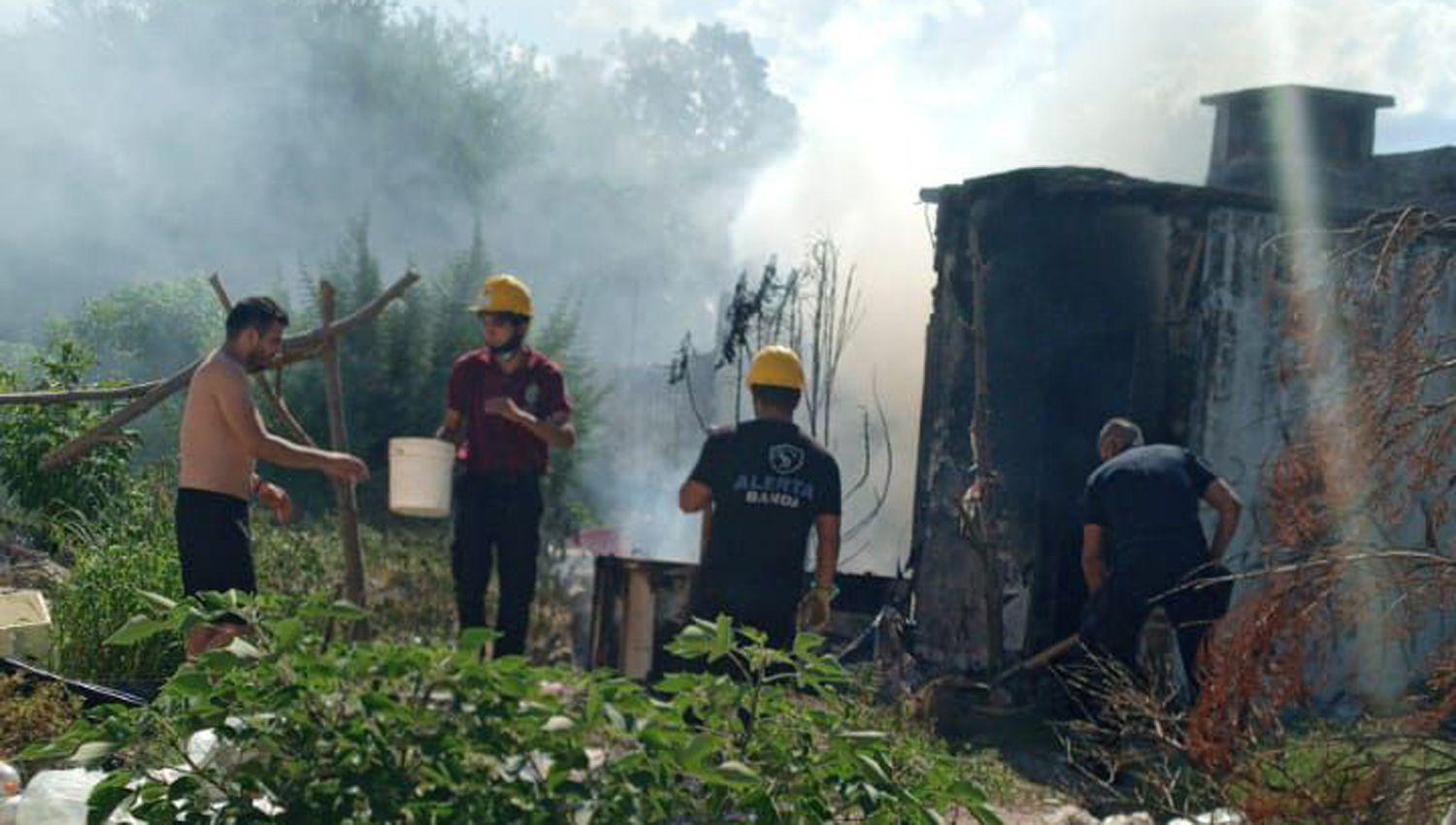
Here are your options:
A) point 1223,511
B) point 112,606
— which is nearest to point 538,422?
point 112,606

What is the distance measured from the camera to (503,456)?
7977 millimetres

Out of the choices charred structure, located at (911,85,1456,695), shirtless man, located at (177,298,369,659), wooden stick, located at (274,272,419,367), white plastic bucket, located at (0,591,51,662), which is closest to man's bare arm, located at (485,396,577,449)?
wooden stick, located at (274,272,419,367)

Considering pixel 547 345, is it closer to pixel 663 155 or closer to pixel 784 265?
pixel 784 265

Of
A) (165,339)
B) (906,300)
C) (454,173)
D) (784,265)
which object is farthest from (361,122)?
(906,300)

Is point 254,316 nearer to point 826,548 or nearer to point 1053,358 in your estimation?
point 826,548

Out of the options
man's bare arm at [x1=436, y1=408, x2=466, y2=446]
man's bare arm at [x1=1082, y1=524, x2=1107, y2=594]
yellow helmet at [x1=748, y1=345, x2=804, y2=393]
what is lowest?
man's bare arm at [x1=1082, y1=524, x2=1107, y2=594]

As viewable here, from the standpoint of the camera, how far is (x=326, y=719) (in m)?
3.06

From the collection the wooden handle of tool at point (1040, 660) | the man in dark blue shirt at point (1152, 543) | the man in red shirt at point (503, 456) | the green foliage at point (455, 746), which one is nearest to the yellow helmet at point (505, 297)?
the man in red shirt at point (503, 456)

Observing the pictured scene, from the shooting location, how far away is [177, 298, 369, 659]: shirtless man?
6.48 metres

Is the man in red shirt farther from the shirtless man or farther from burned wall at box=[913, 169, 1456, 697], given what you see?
burned wall at box=[913, 169, 1456, 697]

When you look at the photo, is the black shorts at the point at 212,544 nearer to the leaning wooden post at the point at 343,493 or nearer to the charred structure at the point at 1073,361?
the leaning wooden post at the point at 343,493

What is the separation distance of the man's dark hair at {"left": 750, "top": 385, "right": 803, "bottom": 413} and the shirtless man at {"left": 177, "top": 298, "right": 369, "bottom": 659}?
1552 millimetres

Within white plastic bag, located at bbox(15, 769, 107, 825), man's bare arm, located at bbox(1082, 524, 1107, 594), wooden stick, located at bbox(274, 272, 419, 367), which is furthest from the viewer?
man's bare arm, located at bbox(1082, 524, 1107, 594)

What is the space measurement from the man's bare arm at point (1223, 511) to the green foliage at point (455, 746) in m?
5.07
